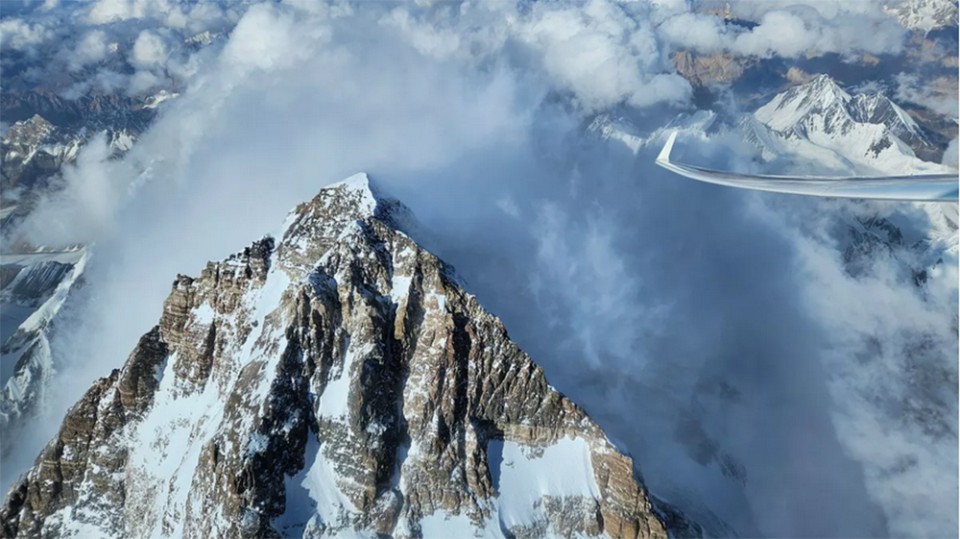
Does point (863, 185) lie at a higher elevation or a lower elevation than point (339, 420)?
lower

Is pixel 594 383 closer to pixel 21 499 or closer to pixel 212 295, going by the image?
pixel 212 295

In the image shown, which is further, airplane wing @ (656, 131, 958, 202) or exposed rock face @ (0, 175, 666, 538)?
exposed rock face @ (0, 175, 666, 538)

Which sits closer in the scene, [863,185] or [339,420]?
[863,185]

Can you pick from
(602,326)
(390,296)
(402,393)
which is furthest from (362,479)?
(602,326)

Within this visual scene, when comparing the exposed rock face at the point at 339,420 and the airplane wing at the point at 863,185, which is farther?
the exposed rock face at the point at 339,420
